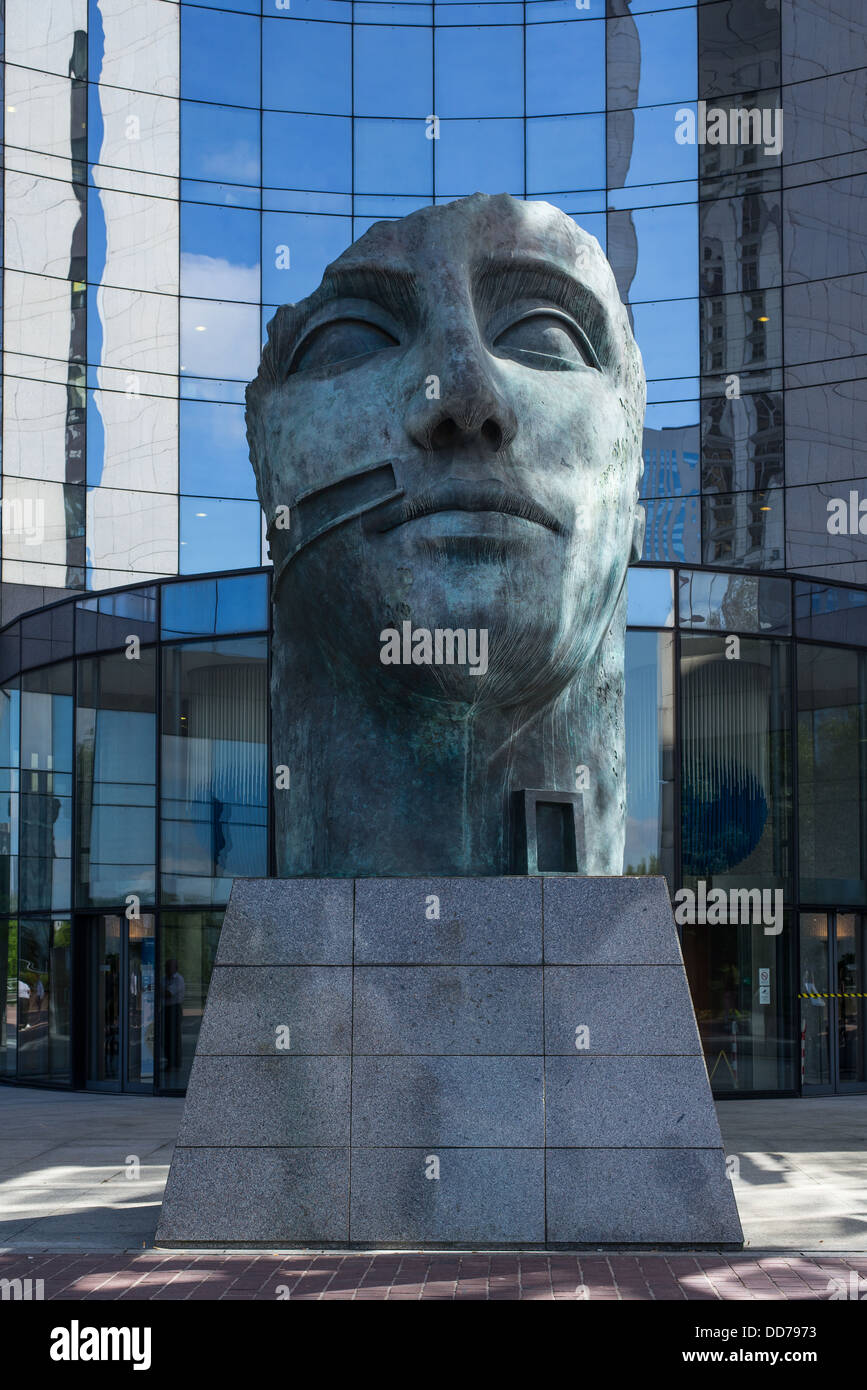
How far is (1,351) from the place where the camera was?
31156 mm

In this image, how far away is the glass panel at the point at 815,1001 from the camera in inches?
754

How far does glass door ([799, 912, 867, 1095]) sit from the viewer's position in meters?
19.2

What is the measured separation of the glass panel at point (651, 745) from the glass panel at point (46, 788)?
785cm

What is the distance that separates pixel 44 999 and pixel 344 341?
15.5 m

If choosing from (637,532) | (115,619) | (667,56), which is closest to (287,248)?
(667,56)

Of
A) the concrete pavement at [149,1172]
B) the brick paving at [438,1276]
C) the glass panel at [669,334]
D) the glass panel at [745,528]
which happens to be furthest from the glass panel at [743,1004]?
the glass panel at [669,334]

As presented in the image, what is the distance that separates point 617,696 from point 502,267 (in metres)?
2.52

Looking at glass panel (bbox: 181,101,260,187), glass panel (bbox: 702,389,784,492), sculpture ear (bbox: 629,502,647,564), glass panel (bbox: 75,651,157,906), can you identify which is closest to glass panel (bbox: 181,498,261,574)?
glass panel (bbox: 181,101,260,187)

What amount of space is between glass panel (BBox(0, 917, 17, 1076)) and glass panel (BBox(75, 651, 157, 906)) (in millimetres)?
2782

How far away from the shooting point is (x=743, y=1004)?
1842cm

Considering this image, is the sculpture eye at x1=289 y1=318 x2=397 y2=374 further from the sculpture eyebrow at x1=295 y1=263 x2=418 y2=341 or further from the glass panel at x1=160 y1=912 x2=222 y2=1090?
the glass panel at x1=160 y1=912 x2=222 y2=1090

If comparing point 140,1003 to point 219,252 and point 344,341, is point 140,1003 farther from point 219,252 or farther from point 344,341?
point 219,252

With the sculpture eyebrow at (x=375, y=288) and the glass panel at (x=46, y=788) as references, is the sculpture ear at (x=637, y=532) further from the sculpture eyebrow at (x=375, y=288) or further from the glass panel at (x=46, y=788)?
the glass panel at (x=46, y=788)

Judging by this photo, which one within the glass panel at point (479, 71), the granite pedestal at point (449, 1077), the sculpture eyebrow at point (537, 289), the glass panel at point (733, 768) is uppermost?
the glass panel at point (479, 71)
